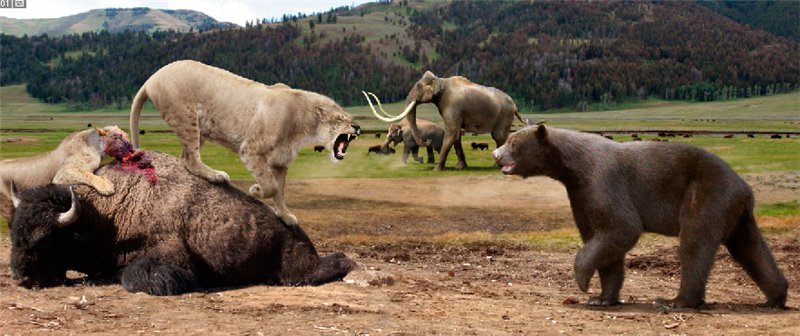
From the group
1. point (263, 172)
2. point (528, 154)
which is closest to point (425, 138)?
point (528, 154)

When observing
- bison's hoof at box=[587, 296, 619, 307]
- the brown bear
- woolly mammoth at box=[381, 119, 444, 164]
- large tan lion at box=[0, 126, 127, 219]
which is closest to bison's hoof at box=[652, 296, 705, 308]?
the brown bear

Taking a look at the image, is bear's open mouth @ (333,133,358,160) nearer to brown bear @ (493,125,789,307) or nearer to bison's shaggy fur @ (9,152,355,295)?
bison's shaggy fur @ (9,152,355,295)

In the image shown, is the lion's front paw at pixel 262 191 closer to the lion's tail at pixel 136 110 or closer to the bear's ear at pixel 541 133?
the lion's tail at pixel 136 110

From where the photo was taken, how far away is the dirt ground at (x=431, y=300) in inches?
397

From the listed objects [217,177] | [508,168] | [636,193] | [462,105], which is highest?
[508,168]

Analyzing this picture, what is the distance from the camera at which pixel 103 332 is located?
9.55 metres

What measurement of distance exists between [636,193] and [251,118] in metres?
4.96

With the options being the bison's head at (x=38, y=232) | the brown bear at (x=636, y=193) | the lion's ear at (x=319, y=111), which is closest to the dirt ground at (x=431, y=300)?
the bison's head at (x=38, y=232)

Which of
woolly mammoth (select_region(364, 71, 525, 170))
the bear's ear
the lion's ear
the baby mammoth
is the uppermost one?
the lion's ear

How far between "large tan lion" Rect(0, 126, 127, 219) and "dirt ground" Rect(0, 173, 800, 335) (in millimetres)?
1340

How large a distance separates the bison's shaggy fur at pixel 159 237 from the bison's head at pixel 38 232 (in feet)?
0.04

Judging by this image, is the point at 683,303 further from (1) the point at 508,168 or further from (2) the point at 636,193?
(1) the point at 508,168

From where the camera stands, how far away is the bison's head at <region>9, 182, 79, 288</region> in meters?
11.9

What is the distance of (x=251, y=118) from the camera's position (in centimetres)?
1138
